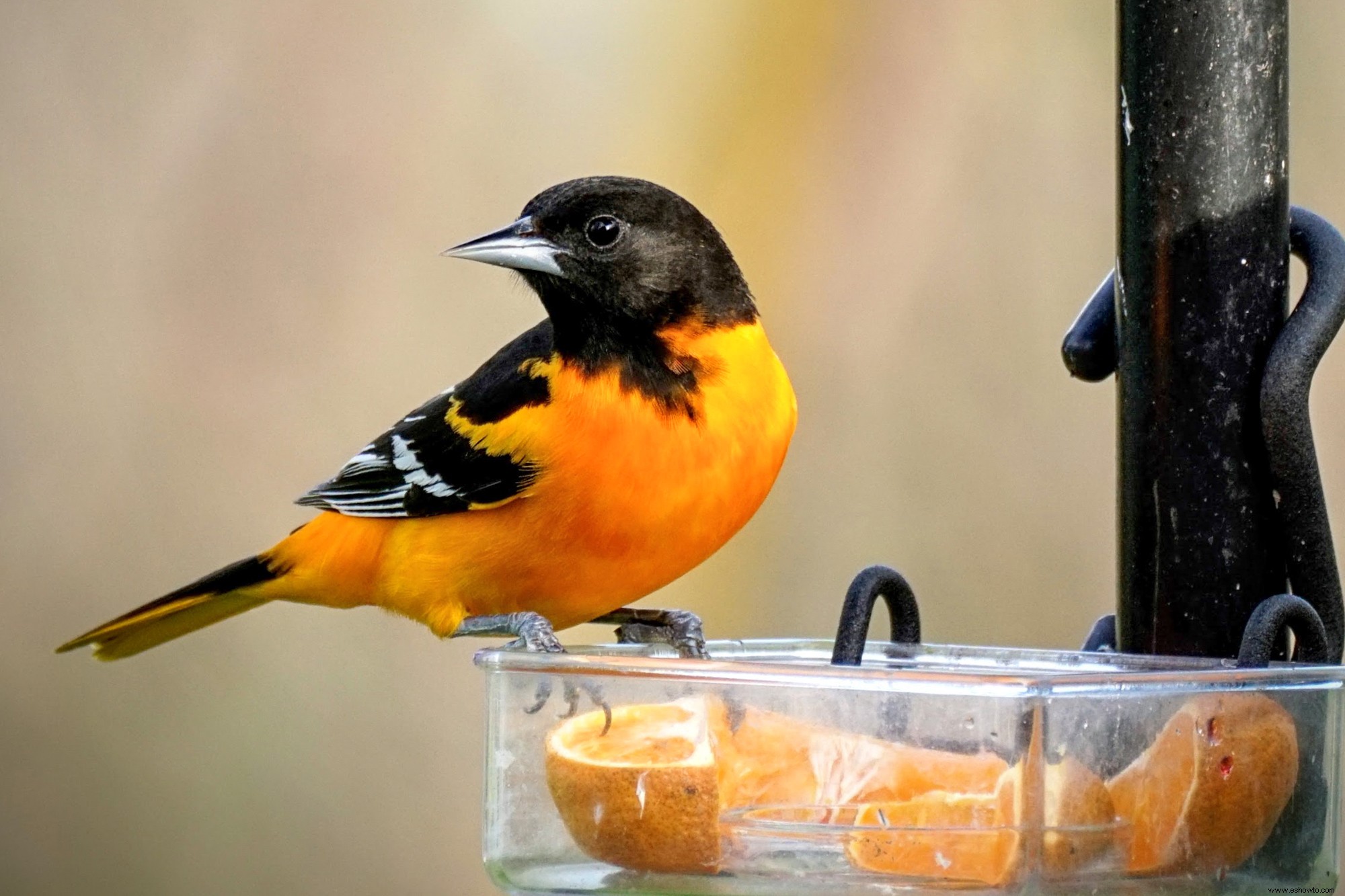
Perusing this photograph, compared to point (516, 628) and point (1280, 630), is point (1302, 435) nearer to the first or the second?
point (1280, 630)

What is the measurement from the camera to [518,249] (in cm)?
343

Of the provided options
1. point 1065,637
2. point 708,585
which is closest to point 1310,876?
point 1065,637

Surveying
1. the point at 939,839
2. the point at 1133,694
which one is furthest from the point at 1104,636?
the point at 939,839

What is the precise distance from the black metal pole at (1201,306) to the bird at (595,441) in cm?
73

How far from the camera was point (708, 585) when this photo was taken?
19.7 ft

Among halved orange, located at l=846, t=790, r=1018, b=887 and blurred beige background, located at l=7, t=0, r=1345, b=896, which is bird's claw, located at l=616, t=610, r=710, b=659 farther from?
blurred beige background, located at l=7, t=0, r=1345, b=896

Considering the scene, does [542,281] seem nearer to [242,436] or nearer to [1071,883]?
[1071,883]

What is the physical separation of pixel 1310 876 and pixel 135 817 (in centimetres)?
489

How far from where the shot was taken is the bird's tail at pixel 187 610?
434cm

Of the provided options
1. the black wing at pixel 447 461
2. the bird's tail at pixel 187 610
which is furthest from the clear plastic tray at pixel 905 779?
the bird's tail at pixel 187 610

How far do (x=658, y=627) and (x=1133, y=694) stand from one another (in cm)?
168

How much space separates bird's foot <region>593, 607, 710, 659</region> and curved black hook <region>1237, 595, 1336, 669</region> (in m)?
1.02

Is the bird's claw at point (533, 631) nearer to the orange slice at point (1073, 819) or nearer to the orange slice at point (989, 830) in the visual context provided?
the orange slice at point (989, 830)

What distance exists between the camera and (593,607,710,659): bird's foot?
3.36 meters
